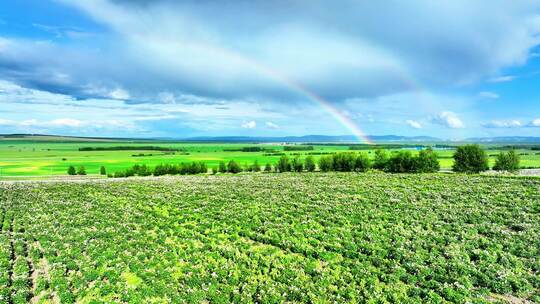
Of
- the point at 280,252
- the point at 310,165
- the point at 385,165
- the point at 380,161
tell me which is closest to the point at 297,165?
the point at 310,165

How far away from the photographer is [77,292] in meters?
15.6

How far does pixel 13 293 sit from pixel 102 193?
37.4 m

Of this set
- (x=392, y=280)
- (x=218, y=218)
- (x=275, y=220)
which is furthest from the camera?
(x=218, y=218)

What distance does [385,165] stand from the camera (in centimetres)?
10950

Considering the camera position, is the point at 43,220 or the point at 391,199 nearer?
the point at 43,220

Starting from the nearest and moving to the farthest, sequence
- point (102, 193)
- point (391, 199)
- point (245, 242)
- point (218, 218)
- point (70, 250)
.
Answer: point (70, 250), point (245, 242), point (218, 218), point (391, 199), point (102, 193)

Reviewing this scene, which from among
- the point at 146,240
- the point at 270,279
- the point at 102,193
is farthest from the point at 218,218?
the point at 102,193

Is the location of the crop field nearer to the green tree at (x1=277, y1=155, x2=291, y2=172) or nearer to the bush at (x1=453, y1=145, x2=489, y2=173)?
the bush at (x1=453, y1=145, x2=489, y2=173)

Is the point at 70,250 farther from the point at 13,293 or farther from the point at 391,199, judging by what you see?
the point at 391,199

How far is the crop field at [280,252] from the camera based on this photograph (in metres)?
15.3

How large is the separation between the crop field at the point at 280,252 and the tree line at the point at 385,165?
6657cm

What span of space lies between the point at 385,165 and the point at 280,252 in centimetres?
9618

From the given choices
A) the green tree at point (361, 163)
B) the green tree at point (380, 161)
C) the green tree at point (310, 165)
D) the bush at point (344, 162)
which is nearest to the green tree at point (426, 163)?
the green tree at point (380, 161)

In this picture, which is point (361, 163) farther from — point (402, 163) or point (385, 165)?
point (402, 163)
